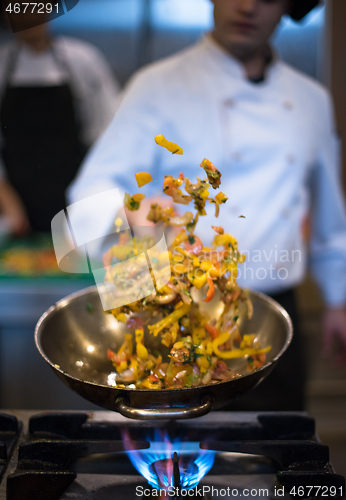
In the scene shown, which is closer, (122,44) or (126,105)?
(126,105)

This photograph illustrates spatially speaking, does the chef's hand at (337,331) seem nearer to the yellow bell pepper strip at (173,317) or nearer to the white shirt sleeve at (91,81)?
the yellow bell pepper strip at (173,317)

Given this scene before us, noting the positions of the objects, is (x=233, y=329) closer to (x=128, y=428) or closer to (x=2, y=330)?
(x=128, y=428)

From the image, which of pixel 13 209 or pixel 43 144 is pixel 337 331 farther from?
pixel 13 209

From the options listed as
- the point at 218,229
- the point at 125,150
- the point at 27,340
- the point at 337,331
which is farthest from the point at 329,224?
the point at 27,340

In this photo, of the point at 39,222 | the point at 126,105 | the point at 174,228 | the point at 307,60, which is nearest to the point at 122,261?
the point at 174,228

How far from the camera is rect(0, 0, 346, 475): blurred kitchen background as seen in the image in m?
1.41

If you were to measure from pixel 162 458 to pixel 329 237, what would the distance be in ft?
2.82

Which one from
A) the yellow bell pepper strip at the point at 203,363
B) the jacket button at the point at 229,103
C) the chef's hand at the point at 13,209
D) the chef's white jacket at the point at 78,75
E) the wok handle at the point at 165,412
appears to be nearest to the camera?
the wok handle at the point at 165,412

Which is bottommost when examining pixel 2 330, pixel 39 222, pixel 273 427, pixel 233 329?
pixel 2 330

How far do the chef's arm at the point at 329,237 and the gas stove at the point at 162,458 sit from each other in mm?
563

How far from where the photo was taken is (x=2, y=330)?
56.4 inches

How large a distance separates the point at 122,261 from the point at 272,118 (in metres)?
0.68

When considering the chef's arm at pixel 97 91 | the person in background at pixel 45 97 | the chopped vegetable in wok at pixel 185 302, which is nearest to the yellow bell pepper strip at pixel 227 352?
the chopped vegetable in wok at pixel 185 302

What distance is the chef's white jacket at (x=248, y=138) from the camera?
98 cm
